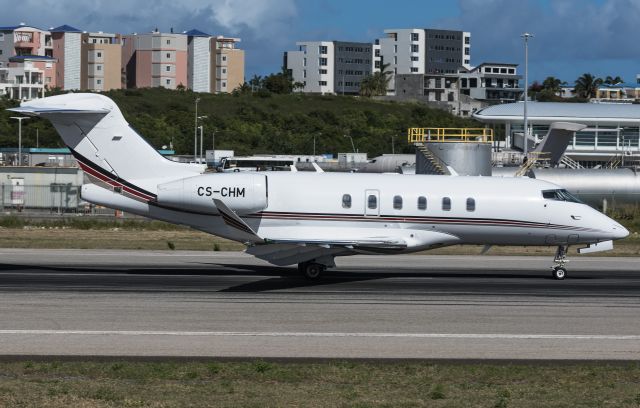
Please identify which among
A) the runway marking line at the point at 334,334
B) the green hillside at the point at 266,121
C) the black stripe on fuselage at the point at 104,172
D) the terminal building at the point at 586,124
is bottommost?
the runway marking line at the point at 334,334

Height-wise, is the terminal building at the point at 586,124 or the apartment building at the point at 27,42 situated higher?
the apartment building at the point at 27,42

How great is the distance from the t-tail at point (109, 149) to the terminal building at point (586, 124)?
53963 mm

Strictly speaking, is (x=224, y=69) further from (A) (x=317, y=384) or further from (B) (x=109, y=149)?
(A) (x=317, y=384)

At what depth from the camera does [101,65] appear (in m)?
177

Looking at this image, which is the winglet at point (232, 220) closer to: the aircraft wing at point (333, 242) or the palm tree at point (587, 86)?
the aircraft wing at point (333, 242)

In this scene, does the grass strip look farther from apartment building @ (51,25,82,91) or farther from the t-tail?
apartment building @ (51,25,82,91)

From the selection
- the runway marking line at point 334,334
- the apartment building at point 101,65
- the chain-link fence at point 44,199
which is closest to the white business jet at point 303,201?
the runway marking line at point 334,334

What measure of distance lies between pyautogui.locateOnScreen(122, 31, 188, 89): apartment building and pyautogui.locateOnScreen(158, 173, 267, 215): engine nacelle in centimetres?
15218

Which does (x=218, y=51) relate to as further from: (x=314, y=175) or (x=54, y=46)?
(x=314, y=175)

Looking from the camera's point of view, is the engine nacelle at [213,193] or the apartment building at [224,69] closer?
the engine nacelle at [213,193]

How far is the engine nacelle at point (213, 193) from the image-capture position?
1057 inches

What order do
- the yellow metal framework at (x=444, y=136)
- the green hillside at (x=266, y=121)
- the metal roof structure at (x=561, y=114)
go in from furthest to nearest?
the green hillside at (x=266, y=121) → the metal roof structure at (x=561, y=114) → the yellow metal framework at (x=444, y=136)

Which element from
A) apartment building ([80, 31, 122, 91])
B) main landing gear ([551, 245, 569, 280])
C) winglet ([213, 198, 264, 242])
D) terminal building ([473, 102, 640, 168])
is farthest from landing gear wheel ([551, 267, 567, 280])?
apartment building ([80, 31, 122, 91])

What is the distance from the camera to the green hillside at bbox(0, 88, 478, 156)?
11422cm
